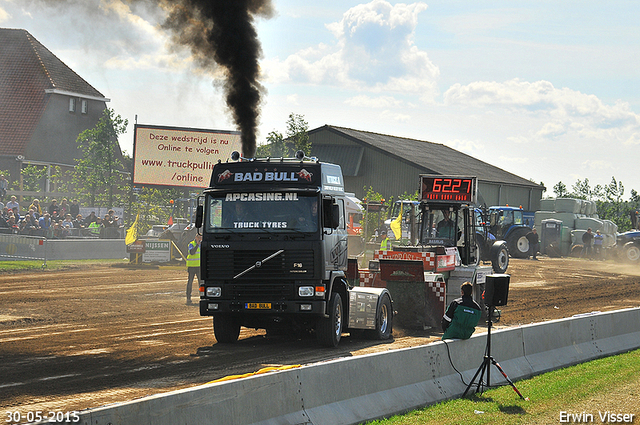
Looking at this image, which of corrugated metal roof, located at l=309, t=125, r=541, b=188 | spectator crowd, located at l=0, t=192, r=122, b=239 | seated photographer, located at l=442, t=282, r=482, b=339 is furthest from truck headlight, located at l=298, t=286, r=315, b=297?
corrugated metal roof, located at l=309, t=125, r=541, b=188

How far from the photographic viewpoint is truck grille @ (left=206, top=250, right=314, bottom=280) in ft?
38.4

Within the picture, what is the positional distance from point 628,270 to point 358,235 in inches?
564

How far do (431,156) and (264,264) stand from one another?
2021 inches

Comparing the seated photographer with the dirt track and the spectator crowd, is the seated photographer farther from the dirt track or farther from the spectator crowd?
the spectator crowd

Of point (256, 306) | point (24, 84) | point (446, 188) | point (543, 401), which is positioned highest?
point (24, 84)

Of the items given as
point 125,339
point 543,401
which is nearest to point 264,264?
point 125,339

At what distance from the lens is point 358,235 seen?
124 ft

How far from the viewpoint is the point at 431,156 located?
61656 mm

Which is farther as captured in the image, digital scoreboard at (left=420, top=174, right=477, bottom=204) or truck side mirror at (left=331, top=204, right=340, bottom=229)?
digital scoreboard at (left=420, top=174, right=477, bottom=204)

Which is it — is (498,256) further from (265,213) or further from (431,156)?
(431,156)

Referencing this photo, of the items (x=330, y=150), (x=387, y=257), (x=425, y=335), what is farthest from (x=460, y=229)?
(x=330, y=150)

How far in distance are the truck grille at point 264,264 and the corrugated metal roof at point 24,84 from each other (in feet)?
51.9

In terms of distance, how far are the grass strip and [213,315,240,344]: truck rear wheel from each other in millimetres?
5065

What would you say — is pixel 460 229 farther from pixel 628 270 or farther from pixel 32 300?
pixel 628 270
